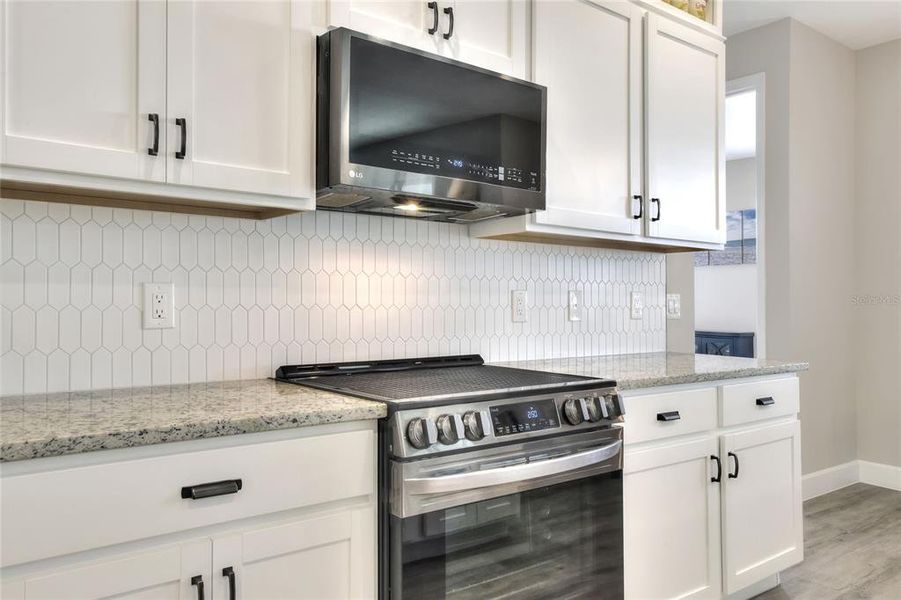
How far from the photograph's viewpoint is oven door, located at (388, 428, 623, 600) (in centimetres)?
148

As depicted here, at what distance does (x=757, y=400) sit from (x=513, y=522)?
1.27 metres

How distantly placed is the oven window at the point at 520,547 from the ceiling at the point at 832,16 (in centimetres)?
310

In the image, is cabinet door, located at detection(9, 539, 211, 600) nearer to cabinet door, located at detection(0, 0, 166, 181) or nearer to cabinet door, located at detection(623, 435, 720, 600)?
cabinet door, located at detection(0, 0, 166, 181)

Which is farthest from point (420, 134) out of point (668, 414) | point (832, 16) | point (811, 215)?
point (832, 16)

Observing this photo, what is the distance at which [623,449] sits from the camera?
198 cm

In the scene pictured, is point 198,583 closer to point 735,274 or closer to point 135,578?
point 135,578

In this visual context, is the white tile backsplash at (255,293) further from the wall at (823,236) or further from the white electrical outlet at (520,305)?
the wall at (823,236)

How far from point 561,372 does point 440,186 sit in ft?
2.48

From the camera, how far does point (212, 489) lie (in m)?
1.27

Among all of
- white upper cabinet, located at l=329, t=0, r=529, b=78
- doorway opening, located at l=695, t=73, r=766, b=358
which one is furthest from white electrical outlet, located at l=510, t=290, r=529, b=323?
doorway opening, located at l=695, t=73, r=766, b=358

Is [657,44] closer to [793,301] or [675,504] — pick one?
[675,504]

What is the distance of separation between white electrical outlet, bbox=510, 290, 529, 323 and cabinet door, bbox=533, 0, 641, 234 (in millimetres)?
398

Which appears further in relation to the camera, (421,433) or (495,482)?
(495,482)

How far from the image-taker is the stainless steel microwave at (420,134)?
5.60 feet
